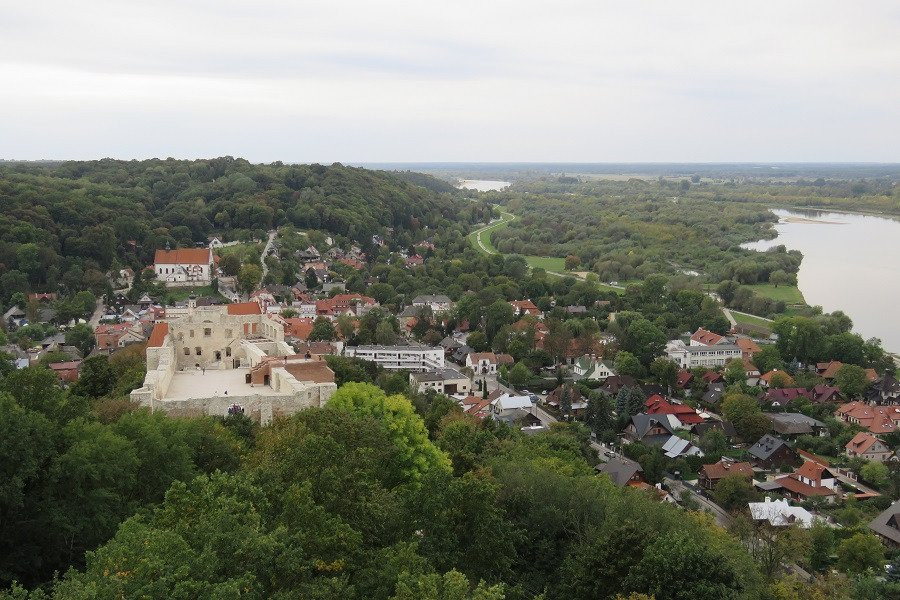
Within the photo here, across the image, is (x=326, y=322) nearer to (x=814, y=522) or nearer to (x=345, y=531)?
(x=814, y=522)

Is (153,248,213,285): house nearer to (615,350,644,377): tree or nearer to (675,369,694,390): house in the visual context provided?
(615,350,644,377): tree

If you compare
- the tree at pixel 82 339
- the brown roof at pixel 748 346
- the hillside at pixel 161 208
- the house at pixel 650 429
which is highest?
the hillside at pixel 161 208

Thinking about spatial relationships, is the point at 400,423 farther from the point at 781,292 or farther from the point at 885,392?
the point at 781,292

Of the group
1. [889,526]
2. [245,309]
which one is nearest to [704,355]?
[889,526]

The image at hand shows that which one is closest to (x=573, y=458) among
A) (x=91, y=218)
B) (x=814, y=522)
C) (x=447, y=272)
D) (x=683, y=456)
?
(x=814, y=522)

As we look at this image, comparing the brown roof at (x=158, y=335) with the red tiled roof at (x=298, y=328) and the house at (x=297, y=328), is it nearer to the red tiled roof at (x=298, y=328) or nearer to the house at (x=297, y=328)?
the house at (x=297, y=328)

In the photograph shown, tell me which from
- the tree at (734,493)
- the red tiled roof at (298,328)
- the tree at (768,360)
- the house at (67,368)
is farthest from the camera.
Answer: the red tiled roof at (298,328)

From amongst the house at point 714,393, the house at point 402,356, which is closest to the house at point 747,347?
the house at point 714,393
